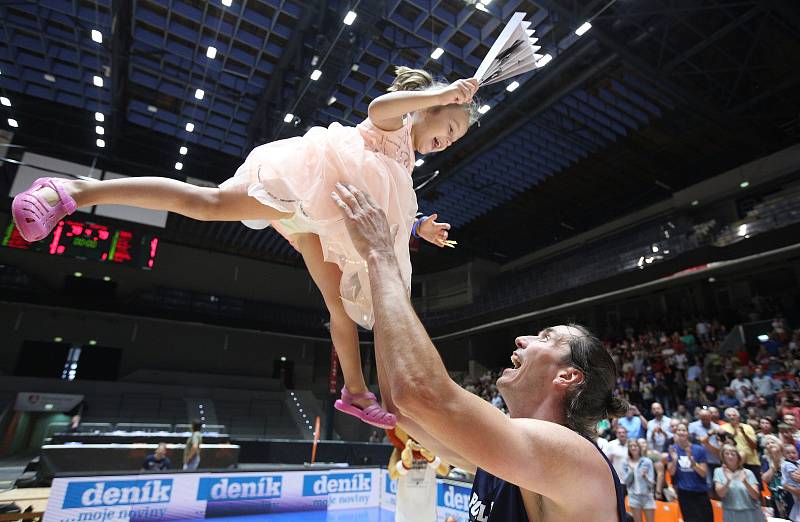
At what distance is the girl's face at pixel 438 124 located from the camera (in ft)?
5.81

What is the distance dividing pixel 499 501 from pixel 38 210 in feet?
4.98

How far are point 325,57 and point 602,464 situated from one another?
7.87m

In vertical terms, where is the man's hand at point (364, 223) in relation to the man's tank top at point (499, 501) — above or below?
above

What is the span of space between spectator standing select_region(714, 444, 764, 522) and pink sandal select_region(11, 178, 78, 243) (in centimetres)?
593

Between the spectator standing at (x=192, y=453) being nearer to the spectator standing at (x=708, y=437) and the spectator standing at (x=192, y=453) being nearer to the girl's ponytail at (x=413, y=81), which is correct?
the spectator standing at (x=708, y=437)

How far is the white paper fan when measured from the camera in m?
1.51

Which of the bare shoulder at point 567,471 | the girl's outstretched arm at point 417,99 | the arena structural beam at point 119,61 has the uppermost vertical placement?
the arena structural beam at point 119,61

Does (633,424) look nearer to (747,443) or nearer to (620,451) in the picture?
(620,451)

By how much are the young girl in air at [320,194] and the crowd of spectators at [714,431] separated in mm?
4818

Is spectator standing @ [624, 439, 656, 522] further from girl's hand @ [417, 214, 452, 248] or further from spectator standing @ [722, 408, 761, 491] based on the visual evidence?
girl's hand @ [417, 214, 452, 248]

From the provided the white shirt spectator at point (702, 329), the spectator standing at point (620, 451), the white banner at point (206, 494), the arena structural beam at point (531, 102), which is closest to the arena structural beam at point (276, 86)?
the arena structural beam at point (531, 102)

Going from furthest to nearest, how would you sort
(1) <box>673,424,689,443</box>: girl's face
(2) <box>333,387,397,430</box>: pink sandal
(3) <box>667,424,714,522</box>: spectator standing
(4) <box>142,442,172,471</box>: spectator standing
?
1. (4) <box>142,442,172,471</box>: spectator standing
2. (1) <box>673,424,689,443</box>: girl's face
3. (3) <box>667,424,714,522</box>: spectator standing
4. (2) <box>333,387,397,430</box>: pink sandal

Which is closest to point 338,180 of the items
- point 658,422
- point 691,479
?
point 691,479

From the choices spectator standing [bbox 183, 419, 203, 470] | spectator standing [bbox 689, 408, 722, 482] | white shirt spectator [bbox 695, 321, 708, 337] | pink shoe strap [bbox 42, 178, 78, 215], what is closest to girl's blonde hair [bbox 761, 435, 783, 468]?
spectator standing [bbox 689, 408, 722, 482]
